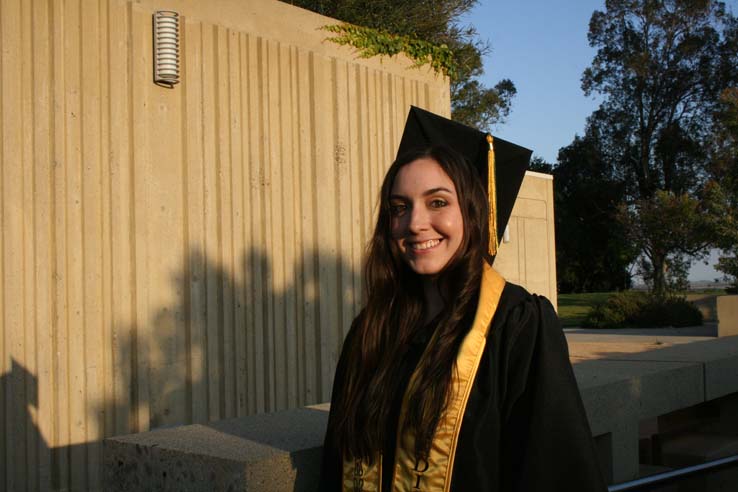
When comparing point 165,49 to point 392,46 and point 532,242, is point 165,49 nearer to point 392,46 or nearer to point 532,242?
point 392,46

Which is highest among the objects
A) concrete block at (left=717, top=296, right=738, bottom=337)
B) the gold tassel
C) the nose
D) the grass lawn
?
the gold tassel

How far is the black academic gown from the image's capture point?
1715 millimetres

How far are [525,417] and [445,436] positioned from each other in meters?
0.19

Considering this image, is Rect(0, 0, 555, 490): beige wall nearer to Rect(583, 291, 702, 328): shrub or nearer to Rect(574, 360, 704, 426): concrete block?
Rect(574, 360, 704, 426): concrete block

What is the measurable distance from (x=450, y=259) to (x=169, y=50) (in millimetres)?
4757

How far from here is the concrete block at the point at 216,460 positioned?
215 cm

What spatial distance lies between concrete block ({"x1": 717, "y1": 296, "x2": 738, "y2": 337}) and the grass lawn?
7889mm

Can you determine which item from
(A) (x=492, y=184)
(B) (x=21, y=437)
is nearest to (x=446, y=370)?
(A) (x=492, y=184)

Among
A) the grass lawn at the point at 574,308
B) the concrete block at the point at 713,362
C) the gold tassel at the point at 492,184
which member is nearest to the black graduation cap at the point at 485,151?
the gold tassel at the point at 492,184

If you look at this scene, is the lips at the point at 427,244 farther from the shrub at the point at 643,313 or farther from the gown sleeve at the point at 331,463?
the shrub at the point at 643,313

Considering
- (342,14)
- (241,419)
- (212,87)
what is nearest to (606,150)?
(342,14)

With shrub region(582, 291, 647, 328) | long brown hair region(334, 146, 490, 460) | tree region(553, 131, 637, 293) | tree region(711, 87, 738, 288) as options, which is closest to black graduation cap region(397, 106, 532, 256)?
long brown hair region(334, 146, 490, 460)

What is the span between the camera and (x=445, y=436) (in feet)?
6.01

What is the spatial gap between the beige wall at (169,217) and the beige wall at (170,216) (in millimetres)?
14
